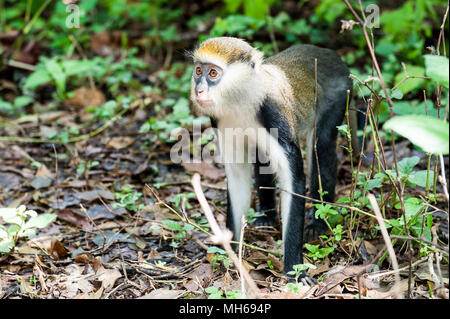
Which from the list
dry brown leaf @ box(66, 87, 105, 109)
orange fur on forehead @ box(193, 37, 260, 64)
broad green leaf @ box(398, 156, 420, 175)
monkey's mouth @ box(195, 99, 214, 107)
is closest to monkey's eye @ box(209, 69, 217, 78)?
orange fur on forehead @ box(193, 37, 260, 64)

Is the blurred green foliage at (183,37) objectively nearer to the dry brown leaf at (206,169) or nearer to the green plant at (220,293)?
the dry brown leaf at (206,169)

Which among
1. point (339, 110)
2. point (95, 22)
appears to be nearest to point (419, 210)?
point (339, 110)

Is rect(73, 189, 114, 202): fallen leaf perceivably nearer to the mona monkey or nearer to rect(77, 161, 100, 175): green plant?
rect(77, 161, 100, 175): green plant

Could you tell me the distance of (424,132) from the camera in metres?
2.55

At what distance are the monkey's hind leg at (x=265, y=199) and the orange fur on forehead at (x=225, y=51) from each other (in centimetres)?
119

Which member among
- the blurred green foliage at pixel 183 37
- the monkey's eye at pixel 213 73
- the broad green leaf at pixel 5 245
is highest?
the blurred green foliage at pixel 183 37

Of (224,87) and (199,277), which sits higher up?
(224,87)

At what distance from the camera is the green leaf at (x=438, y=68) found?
2.71 m

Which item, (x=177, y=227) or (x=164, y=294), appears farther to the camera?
(x=177, y=227)

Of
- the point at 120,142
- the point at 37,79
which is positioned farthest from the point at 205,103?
the point at 37,79

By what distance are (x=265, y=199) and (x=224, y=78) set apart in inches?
59.3

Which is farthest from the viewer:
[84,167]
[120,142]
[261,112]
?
[120,142]

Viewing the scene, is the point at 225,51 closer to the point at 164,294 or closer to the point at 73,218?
the point at 164,294

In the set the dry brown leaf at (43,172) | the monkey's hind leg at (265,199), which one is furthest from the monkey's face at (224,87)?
the dry brown leaf at (43,172)
